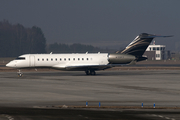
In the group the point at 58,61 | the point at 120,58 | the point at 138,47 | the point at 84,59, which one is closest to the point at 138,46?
the point at 138,47

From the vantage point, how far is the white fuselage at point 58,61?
50469mm

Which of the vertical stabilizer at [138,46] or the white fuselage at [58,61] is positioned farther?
the vertical stabilizer at [138,46]

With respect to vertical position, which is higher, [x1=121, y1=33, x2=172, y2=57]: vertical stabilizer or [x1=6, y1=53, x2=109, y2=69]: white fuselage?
[x1=121, y1=33, x2=172, y2=57]: vertical stabilizer

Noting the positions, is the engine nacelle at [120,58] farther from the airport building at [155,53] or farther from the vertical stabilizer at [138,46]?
the airport building at [155,53]

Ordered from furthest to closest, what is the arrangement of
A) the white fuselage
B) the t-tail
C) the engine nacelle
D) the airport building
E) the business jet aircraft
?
the airport building < the t-tail < the white fuselage < the business jet aircraft < the engine nacelle

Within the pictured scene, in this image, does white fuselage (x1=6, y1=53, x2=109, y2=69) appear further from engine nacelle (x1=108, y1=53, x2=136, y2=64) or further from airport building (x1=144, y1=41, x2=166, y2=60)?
airport building (x1=144, y1=41, x2=166, y2=60)

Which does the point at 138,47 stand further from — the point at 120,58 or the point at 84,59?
the point at 84,59

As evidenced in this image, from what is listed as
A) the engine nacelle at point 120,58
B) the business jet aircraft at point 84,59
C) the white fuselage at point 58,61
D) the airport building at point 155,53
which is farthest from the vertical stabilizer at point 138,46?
the airport building at point 155,53

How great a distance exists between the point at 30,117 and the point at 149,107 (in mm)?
7411

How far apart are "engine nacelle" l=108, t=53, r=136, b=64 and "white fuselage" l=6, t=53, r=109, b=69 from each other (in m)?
0.83

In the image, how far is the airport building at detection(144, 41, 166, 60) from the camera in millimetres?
138125

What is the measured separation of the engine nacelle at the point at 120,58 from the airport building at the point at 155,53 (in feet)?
287

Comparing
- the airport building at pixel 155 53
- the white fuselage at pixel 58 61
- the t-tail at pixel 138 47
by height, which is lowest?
the white fuselage at pixel 58 61

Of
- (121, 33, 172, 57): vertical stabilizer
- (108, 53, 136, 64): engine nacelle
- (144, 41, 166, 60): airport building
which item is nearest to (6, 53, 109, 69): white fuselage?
(108, 53, 136, 64): engine nacelle
